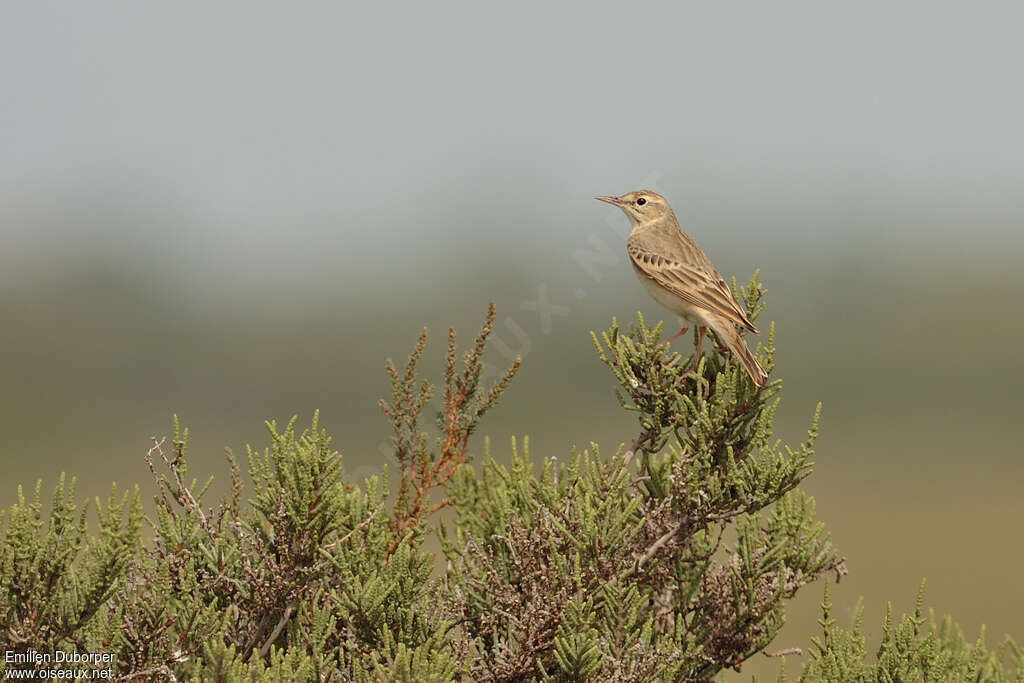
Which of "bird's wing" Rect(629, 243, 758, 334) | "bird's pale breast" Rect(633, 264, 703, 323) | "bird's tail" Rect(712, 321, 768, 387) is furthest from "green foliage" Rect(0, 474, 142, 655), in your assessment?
"bird's pale breast" Rect(633, 264, 703, 323)

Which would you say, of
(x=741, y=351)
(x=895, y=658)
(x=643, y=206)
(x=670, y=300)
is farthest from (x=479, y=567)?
(x=643, y=206)

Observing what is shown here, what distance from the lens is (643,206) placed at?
1000 centimetres

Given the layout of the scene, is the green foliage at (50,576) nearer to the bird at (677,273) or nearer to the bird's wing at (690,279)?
the bird at (677,273)

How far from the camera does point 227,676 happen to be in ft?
13.3

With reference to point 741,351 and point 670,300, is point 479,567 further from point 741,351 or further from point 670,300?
point 670,300

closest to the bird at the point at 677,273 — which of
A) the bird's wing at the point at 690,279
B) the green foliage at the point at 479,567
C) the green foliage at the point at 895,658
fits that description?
the bird's wing at the point at 690,279

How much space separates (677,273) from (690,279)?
201 millimetres

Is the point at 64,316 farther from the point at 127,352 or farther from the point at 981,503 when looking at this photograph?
the point at 981,503

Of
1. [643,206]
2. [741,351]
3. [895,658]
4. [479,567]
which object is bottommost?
[895,658]

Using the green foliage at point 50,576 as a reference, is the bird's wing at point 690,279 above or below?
above

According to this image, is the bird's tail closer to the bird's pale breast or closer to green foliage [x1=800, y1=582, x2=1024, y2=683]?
the bird's pale breast

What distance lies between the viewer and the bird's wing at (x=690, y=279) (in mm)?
7672

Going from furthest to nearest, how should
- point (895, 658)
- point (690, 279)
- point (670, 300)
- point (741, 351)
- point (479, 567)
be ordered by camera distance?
point (670, 300)
point (690, 279)
point (741, 351)
point (479, 567)
point (895, 658)

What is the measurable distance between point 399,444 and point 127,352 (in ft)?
163
